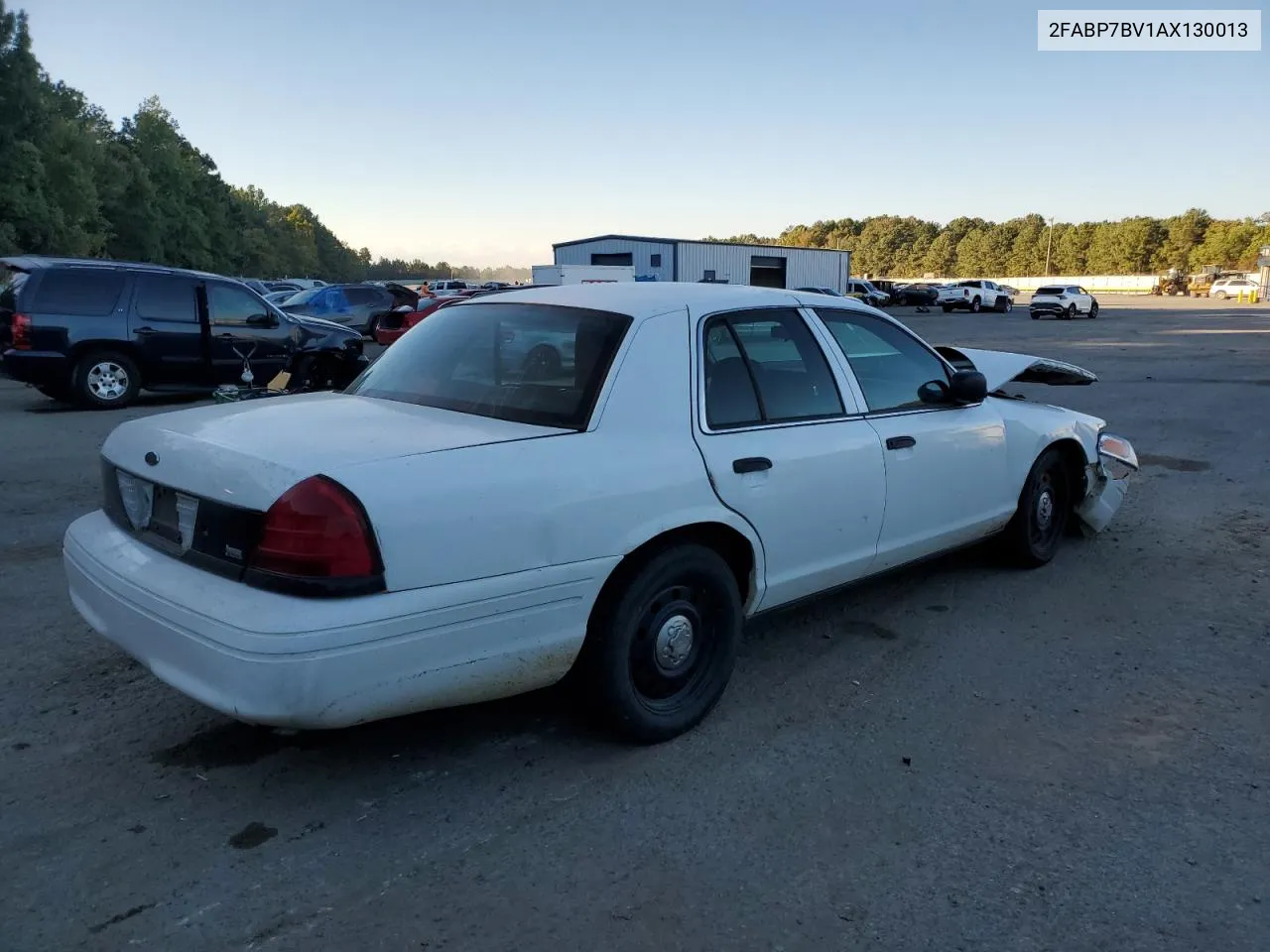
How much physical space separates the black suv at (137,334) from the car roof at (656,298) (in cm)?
750

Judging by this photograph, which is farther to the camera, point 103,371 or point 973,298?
point 973,298

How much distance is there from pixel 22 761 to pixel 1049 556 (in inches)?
198

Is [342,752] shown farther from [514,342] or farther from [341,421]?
[514,342]

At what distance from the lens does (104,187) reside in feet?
184

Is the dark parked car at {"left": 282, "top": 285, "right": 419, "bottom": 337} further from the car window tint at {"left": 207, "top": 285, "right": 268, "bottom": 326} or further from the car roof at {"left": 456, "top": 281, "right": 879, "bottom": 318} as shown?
the car roof at {"left": 456, "top": 281, "right": 879, "bottom": 318}

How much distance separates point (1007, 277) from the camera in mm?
126375

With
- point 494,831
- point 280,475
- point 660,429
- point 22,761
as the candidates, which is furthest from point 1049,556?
point 22,761

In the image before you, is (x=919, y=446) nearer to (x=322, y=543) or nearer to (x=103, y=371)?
(x=322, y=543)

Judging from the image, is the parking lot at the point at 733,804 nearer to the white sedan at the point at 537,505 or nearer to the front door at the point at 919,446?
the white sedan at the point at 537,505

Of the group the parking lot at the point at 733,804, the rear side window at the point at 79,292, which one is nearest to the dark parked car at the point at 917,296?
the rear side window at the point at 79,292

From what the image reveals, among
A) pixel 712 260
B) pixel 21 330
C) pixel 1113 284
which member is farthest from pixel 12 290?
pixel 1113 284

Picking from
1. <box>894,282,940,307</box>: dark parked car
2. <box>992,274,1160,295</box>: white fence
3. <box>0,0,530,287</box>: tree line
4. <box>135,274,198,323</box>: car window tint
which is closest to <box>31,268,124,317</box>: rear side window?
<box>135,274,198,323</box>: car window tint

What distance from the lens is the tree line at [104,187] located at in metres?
39.4

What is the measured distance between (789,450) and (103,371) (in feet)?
33.9
